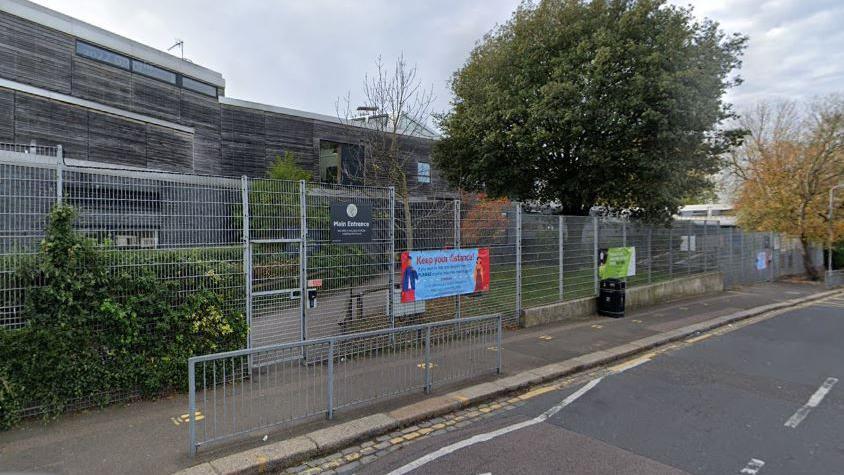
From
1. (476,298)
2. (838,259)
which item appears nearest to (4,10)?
(476,298)

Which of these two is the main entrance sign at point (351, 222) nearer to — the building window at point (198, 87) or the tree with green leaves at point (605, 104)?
the tree with green leaves at point (605, 104)

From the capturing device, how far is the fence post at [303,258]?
6.53 metres

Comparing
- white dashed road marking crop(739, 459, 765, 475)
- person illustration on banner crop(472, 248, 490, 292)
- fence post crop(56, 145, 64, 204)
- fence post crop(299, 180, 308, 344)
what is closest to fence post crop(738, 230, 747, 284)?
person illustration on banner crop(472, 248, 490, 292)

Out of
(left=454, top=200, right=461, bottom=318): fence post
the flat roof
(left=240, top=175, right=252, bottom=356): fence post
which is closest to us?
(left=240, top=175, right=252, bottom=356): fence post

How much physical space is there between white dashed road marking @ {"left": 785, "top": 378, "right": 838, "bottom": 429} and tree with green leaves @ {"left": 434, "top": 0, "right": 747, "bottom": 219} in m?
7.01

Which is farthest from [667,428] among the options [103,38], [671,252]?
[103,38]

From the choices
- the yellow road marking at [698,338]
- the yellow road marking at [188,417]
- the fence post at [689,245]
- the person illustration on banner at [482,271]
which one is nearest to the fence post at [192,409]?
the yellow road marking at [188,417]

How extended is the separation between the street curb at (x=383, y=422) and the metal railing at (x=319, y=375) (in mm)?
324

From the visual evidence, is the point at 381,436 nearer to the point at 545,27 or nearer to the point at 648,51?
the point at 648,51

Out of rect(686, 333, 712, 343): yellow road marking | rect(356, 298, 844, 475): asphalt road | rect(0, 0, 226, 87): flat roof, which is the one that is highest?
rect(0, 0, 226, 87): flat roof

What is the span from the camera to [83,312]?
4723 mm

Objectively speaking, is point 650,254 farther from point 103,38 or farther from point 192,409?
point 103,38

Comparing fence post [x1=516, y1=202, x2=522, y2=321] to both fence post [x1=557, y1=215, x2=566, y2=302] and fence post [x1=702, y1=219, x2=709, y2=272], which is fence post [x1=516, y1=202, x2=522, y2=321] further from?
fence post [x1=702, y1=219, x2=709, y2=272]

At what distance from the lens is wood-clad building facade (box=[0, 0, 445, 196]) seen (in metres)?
13.2
